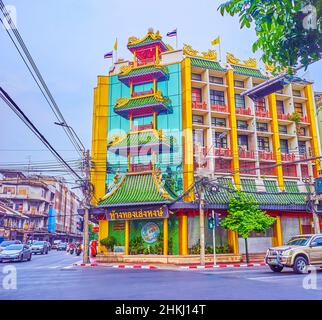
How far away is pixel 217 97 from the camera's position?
25812mm

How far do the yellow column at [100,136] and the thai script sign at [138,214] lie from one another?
223 centimetres

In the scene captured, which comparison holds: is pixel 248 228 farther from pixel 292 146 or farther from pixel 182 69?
pixel 182 69

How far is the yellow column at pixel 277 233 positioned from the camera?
23.2 m

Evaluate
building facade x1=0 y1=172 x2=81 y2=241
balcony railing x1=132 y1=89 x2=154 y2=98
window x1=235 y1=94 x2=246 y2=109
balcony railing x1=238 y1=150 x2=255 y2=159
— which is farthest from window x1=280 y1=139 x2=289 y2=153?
building facade x1=0 y1=172 x2=81 y2=241

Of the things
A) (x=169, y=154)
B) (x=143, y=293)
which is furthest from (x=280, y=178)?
(x=143, y=293)

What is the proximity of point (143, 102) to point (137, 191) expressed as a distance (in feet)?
22.6

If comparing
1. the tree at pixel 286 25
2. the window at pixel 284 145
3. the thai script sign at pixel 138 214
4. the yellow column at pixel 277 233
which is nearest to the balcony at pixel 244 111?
the window at pixel 284 145

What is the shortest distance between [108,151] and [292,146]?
1530 centimetres

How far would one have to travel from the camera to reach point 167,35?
25719mm

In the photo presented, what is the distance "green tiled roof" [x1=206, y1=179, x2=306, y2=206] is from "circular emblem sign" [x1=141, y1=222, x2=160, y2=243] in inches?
163

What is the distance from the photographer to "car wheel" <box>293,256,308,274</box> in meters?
12.3

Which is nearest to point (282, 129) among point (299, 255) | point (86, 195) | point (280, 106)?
point (280, 106)

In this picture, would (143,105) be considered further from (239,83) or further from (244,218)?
(244,218)
